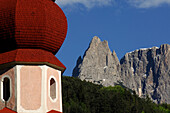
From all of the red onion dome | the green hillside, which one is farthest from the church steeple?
the green hillside

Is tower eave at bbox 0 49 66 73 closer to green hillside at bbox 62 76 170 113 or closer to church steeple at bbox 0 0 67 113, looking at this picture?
church steeple at bbox 0 0 67 113

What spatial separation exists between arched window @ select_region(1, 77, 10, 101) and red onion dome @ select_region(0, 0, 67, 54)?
4.56 feet

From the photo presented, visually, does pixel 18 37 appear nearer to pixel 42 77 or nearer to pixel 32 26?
pixel 32 26

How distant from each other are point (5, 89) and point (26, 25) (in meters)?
3.19

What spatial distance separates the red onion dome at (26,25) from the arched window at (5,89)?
1.39m

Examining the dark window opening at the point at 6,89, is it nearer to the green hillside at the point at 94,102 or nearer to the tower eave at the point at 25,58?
the tower eave at the point at 25,58

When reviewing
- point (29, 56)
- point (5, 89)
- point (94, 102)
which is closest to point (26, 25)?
point (29, 56)

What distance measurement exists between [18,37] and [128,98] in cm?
8717

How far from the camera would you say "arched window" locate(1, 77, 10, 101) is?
69.9 ft

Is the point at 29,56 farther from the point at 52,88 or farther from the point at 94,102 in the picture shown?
the point at 94,102

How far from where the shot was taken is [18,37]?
2108 centimetres

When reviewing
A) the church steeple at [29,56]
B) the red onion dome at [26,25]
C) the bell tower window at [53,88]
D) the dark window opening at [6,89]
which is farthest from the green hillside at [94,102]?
the red onion dome at [26,25]

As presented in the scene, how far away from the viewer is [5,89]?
71.2 ft

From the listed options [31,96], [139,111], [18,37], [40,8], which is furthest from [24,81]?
[139,111]
